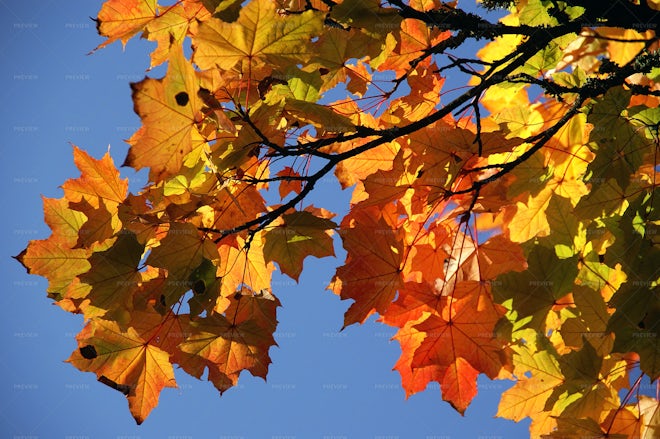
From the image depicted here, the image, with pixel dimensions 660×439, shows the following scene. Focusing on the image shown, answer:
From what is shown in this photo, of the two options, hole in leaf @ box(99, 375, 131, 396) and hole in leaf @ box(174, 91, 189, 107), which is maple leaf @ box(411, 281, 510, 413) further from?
hole in leaf @ box(174, 91, 189, 107)

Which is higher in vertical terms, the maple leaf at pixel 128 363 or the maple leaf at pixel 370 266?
the maple leaf at pixel 370 266

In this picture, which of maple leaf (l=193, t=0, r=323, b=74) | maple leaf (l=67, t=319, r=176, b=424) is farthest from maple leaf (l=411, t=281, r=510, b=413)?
maple leaf (l=193, t=0, r=323, b=74)

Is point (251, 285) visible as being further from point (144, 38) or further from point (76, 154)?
point (144, 38)

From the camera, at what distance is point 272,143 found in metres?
1.67

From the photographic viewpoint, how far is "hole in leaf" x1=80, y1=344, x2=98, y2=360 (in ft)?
6.54

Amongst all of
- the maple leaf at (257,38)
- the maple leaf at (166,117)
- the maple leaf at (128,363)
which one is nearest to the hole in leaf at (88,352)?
the maple leaf at (128,363)

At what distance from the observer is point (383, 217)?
2230 mm

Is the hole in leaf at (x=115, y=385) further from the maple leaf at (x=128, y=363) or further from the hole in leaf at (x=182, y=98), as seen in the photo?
the hole in leaf at (x=182, y=98)

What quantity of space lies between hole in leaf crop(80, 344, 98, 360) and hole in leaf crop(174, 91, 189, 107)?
3.13 feet

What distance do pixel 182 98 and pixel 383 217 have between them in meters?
0.94

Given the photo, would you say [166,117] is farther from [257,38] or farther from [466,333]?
[466,333]

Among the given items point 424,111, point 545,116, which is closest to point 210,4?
point 424,111

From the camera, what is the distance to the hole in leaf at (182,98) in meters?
1.59

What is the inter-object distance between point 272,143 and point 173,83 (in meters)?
0.31
